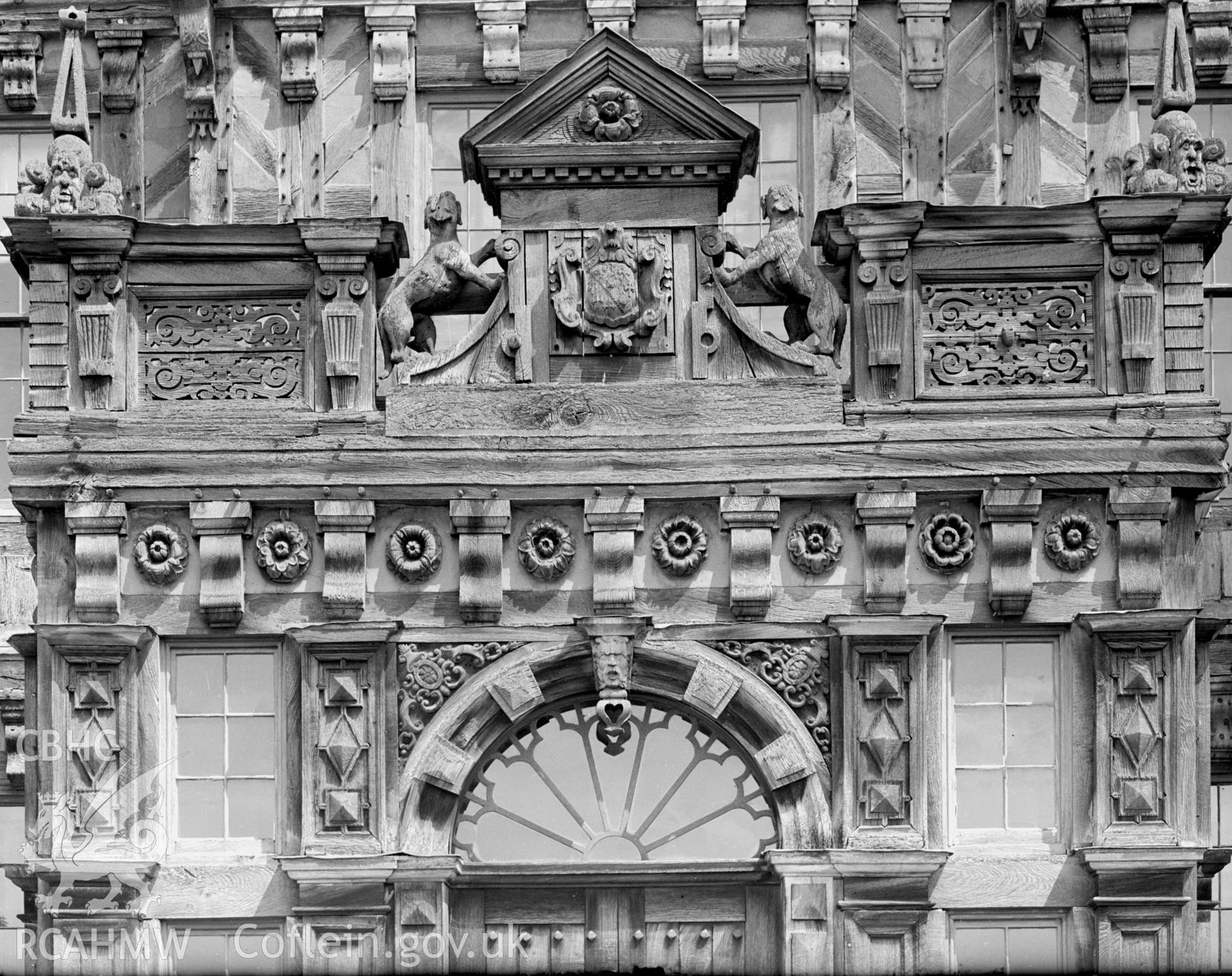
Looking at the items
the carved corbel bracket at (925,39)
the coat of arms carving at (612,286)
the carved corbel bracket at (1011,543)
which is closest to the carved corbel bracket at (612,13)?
the carved corbel bracket at (925,39)

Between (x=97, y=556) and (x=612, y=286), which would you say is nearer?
(x=97, y=556)

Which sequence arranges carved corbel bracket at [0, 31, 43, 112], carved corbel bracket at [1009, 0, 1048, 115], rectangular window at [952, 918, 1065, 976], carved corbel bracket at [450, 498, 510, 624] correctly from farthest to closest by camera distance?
carved corbel bracket at [0, 31, 43, 112] → carved corbel bracket at [1009, 0, 1048, 115] → carved corbel bracket at [450, 498, 510, 624] → rectangular window at [952, 918, 1065, 976]

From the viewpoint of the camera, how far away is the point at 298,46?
92.6 ft

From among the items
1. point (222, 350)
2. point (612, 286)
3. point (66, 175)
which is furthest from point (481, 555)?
point (66, 175)

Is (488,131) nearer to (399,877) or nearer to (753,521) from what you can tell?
(753,521)

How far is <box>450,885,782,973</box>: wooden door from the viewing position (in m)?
24.9

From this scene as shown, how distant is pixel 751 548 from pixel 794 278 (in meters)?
1.99

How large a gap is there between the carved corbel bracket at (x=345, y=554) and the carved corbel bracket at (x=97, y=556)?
4.80 feet

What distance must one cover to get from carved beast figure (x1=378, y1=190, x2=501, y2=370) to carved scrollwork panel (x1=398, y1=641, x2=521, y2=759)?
2145 mm

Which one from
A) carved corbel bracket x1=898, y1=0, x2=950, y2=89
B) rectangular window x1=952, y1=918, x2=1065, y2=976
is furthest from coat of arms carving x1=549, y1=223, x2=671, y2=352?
rectangular window x1=952, y1=918, x2=1065, y2=976

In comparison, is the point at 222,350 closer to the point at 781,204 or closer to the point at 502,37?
the point at 781,204

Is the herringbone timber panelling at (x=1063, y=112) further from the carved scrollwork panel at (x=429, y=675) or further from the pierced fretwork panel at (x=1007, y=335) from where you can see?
the carved scrollwork panel at (x=429, y=675)

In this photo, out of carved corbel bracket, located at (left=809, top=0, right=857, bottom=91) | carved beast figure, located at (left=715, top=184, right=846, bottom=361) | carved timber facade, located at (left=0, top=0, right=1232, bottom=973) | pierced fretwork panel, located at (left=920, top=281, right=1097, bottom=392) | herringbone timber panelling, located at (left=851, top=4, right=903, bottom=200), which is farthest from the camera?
carved corbel bracket, located at (left=809, top=0, right=857, bottom=91)

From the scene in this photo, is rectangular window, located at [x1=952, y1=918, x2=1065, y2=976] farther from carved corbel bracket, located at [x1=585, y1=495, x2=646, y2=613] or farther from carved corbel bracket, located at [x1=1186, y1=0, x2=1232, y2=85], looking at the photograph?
carved corbel bracket, located at [x1=1186, y1=0, x2=1232, y2=85]
